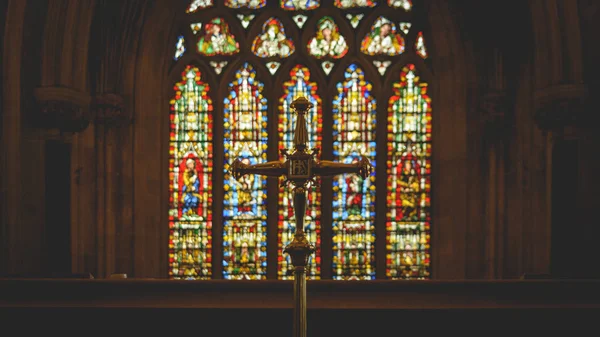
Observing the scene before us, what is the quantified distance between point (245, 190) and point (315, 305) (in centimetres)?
853

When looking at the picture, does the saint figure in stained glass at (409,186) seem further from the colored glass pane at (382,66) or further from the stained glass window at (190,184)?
the stained glass window at (190,184)

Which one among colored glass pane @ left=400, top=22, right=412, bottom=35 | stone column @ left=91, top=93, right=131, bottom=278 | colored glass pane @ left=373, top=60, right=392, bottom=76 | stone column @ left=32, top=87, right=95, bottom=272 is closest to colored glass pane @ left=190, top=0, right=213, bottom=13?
stone column @ left=91, top=93, right=131, bottom=278

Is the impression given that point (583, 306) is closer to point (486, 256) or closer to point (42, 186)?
point (42, 186)

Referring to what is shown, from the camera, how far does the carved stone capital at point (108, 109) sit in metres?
11.9

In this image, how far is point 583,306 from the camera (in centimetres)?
405

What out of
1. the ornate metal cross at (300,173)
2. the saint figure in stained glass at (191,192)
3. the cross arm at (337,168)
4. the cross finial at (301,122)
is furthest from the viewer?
the saint figure in stained glass at (191,192)

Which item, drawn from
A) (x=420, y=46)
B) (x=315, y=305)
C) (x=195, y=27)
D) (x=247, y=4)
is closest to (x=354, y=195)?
(x=420, y=46)

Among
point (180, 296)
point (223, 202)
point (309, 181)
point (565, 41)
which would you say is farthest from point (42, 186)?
point (309, 181)

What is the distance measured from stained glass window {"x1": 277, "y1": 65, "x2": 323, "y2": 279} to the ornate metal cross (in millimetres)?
8501

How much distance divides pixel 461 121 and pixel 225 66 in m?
2.98

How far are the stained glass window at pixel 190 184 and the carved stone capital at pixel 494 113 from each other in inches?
130

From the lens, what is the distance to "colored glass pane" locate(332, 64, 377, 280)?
1251 cm

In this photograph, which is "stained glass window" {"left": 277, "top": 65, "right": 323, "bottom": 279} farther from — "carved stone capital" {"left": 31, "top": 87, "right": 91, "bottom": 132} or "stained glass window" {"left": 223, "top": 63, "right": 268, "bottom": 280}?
"carved stone capital" {"left": 31, "top": 87, "right": 91, "bottom": 132}

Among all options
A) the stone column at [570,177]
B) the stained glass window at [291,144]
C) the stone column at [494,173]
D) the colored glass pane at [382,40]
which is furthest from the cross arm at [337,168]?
the colored glass pane at [382,40]
